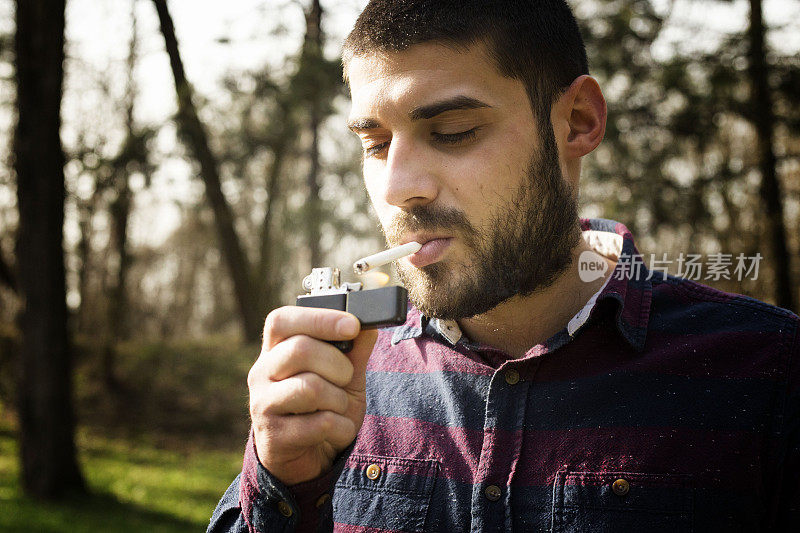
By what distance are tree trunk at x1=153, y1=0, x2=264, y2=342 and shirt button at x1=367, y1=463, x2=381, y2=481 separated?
5530 mm

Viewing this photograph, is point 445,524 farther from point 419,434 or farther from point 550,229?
point 550,229

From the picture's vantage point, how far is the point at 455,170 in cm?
160

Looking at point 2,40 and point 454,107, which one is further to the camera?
point 2,40

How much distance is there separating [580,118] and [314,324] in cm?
108

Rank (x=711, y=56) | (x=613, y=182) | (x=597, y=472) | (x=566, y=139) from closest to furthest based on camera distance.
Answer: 1. (x=597, y=472)
2. (x=566, y=139)
3. (x=711, y=56)
4. (x=613, y=182)

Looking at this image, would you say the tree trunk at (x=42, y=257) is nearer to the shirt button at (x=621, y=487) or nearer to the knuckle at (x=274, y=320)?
the knuckle at (x=274, y=320)

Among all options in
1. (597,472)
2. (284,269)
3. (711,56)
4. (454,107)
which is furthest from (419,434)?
(284,269)

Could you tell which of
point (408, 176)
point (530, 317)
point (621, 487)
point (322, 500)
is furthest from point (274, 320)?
point (621, 487)

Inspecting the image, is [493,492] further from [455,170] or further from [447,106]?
[447,106]

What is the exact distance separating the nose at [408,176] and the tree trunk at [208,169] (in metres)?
5.41

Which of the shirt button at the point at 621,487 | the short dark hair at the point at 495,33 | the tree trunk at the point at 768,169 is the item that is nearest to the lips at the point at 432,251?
the short dark hair at the point at 495,33

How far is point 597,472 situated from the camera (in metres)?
1.47

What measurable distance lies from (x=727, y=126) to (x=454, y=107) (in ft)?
27.6

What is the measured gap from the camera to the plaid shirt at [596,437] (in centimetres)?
142
